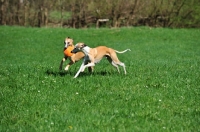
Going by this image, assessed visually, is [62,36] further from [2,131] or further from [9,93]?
[2,131]

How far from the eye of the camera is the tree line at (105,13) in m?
39.1

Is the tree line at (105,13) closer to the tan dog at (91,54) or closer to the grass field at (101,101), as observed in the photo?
the grass field at (101,101)

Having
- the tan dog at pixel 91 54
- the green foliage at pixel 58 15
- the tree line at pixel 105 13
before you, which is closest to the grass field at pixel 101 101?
the tan dog at pixel 91 54

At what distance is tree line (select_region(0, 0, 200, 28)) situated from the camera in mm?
39094

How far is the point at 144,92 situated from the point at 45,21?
→ 101ft

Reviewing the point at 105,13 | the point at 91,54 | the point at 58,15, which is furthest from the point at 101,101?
the point at 58,15

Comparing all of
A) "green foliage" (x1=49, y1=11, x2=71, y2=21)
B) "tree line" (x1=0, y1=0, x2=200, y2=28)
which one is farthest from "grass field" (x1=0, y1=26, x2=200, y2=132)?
"green foliage" (x1=49, y1=11, x2=71, y2=21)

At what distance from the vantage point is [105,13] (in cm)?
3981

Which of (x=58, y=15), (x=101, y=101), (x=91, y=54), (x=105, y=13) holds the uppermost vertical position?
(x=105, y=13)

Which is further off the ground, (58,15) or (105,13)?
(105,13)

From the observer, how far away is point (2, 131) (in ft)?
22.0

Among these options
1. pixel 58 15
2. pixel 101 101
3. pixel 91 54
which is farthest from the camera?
pixel 58 15

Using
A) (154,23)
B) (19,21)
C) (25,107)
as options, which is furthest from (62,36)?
(25,107)

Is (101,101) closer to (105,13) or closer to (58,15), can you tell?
(105,13)
